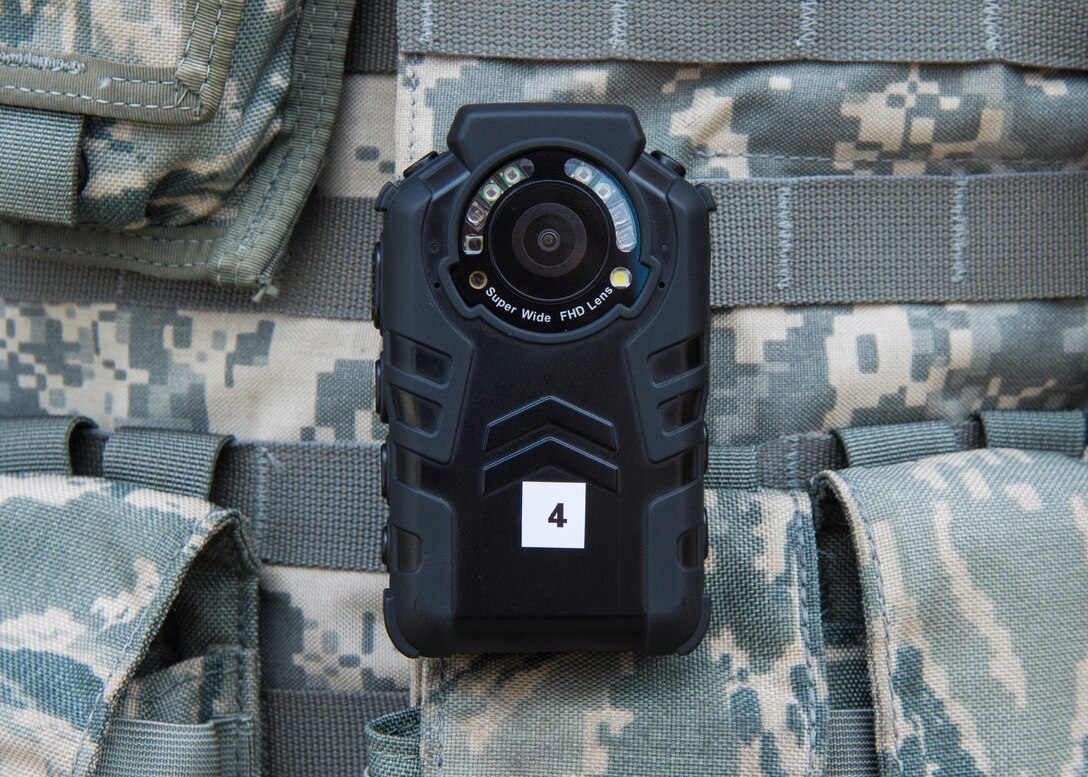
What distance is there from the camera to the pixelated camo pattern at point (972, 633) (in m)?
0.75

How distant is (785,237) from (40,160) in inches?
23.9

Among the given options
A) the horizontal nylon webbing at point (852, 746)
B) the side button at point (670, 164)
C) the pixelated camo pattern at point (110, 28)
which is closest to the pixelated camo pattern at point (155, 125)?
the pixelated camo pattern at point (110, 28)

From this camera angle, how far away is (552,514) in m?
0.67

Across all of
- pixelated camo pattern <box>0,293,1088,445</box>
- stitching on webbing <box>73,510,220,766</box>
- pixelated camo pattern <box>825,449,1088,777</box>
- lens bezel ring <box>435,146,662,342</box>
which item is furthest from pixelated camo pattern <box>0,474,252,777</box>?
pixelated camo pattern <box>825,449,1088,777</box>

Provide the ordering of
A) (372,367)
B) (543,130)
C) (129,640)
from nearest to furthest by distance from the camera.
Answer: (543,130)
(129,640)
(372,367)

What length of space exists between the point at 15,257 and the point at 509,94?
477 mm

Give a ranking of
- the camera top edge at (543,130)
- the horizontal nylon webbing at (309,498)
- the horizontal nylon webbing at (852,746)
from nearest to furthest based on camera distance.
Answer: the camera top edge at (543,130) → the horizontal nylon webbing at (852,746) → the horizontal nylon webbing at (309,498)

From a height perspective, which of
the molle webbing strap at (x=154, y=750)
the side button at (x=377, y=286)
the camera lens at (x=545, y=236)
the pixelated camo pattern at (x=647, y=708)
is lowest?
the molle webbing strap at (x=154, y=750)

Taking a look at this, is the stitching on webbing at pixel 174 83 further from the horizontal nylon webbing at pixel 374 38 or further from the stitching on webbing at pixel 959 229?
the stitching on webbing at pixel 959 229

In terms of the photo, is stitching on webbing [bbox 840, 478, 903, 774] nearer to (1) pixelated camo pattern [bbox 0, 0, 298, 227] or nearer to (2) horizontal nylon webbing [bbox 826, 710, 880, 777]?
(2) horizontal nylon webbing [bbox 826, 710, 880, 777]

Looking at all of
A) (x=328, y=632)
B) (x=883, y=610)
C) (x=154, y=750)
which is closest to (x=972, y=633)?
(x=883, y=610)

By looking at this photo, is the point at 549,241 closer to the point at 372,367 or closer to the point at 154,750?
the point at 372,367

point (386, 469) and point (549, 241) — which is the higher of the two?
point (549, 241)

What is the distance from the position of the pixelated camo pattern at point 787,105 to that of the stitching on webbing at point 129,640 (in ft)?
1.12
